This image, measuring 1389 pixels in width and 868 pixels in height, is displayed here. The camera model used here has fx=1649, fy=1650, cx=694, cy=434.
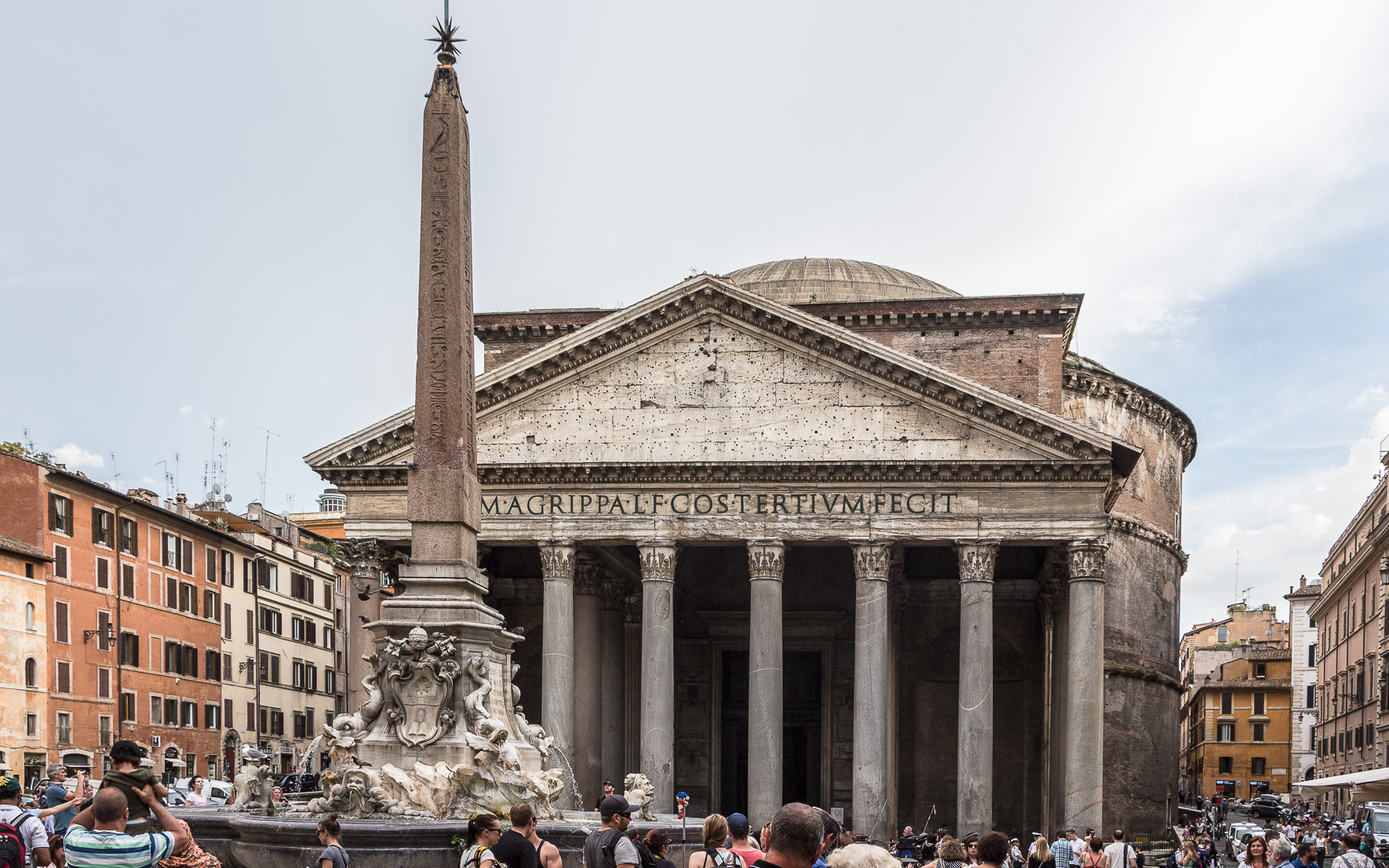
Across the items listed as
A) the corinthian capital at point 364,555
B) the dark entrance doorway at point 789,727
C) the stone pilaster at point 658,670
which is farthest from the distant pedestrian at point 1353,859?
the dark entrance doorway at point 789,727

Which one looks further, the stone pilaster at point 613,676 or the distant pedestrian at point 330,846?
the stone pilaster at point 613,676

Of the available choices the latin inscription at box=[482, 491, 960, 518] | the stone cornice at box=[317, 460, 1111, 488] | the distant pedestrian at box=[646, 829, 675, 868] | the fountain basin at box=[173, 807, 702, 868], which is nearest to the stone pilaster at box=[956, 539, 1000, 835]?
the latin inscription at box=[482, 491, 960, 518]

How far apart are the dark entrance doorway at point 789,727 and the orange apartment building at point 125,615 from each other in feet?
46.7

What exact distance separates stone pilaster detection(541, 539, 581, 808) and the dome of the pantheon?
1439 centimetres

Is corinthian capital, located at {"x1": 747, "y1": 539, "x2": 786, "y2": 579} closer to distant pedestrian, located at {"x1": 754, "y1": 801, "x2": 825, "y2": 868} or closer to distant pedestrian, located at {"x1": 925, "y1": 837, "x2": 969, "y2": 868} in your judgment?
distant pedestrian, located at {"x1": 925, "y1": 837, "x2": 969, "y2": 868}

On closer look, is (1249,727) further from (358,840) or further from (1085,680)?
(358,840)

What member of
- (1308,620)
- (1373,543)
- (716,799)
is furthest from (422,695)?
(1308,620)

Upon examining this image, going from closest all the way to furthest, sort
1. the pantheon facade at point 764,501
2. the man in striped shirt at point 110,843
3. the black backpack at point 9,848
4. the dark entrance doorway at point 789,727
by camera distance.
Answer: the man in striped shirt at point 110,843
the black backpack at point 9,848
the pantheon facade at point 764,501
the dark entrance doorway at point 789,727

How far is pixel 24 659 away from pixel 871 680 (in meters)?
19.2

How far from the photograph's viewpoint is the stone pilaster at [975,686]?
27.6m

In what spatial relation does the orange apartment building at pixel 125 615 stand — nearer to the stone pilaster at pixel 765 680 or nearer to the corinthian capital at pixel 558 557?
A: the corinthian capital at pixel 558 557

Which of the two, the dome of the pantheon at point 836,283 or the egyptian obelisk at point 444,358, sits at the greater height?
the dome of the pantheon at point 836,283

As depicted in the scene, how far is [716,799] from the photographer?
35750 millimetres

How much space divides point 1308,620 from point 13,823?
232 ft
